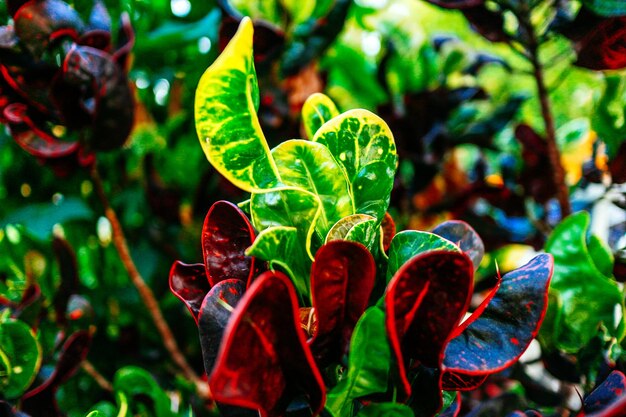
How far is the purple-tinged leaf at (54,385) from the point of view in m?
0.46

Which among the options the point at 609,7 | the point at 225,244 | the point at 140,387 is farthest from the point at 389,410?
the point at 609,7

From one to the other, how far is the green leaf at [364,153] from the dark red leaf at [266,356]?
0.09 m

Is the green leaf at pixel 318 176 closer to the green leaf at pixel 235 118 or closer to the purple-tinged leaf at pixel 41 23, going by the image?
the green leaf at pixel 235 118

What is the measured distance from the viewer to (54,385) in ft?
1.57

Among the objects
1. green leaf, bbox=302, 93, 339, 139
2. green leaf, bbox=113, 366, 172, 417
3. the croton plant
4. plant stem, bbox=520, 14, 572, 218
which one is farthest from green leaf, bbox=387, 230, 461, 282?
plant stem, bbox=520, 14, 572, 218

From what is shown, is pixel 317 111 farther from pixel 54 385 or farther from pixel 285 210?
pixel 54 385

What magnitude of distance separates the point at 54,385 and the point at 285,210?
1.00ft

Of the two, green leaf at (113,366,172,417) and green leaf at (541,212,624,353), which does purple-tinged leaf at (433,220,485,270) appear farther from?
green leaf at (113,366,172,417)

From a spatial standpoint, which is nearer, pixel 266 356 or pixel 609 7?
pixel 266 356

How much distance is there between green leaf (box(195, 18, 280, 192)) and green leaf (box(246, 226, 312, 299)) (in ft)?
0.09

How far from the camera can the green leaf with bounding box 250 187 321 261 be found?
0.32 meters

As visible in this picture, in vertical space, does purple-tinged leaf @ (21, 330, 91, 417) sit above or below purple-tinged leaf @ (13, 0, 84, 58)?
below

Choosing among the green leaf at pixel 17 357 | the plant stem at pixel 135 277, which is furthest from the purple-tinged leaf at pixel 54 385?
the plant stem at pixel 135 277

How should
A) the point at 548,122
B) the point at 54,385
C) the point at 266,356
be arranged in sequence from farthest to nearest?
the point at 548,122, the point at 54,385, the point at 266,356
